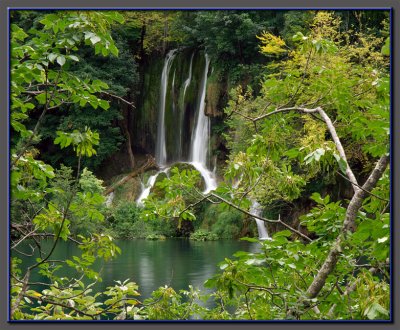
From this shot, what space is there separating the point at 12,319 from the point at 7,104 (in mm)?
738

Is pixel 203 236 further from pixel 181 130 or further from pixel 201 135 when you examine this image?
pixel 181 130

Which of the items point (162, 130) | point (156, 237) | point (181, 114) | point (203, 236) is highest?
point (181, 114)

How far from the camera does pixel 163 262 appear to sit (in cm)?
664

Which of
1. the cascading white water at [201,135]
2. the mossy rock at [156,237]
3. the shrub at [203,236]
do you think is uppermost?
the cascading white water at [201,135]

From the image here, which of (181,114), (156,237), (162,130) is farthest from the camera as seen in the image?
(181,114)

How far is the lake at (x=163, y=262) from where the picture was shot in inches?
213

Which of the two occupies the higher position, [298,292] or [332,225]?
[332,225]

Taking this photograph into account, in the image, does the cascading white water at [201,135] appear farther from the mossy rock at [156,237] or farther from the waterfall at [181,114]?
the mossy rock at [156,237]

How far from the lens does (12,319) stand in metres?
1.99

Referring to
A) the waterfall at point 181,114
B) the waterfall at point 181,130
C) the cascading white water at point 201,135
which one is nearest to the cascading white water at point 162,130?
the waterfall at point 181,130

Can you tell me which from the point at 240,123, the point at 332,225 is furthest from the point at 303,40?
the point at 240,123

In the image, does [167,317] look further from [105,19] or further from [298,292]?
[105,19]

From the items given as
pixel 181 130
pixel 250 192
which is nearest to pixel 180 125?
pixel 181 130

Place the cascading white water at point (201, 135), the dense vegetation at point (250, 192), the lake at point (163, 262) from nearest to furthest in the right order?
the dense vegetation at point (250, 192) → the lake at point (163, 262) → the cascading white water at point (201, 135)
